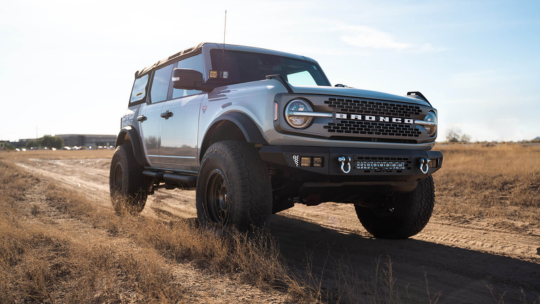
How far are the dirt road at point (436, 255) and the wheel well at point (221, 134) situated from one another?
1.32m

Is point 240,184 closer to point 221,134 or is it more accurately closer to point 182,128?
point 221,134

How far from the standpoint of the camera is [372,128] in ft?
13.1

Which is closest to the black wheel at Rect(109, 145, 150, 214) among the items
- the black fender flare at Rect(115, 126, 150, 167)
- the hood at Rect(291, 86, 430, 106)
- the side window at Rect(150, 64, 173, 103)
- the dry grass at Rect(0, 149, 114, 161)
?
the black fender flare at Rect(115, 126, 150, 167)

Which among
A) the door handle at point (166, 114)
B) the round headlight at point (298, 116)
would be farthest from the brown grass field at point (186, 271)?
the door handle at point (166, 114)

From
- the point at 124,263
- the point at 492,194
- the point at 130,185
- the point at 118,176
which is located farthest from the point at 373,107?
the point at 492,194

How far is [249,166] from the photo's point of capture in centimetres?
389

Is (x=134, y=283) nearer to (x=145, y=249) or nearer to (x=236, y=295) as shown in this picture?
(x=236, y=295)

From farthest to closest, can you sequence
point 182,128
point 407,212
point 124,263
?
1. point 182,128
2. point 407,212
3. point 124,263

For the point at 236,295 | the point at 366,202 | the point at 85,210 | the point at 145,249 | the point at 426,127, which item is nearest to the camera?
the point at 236,295

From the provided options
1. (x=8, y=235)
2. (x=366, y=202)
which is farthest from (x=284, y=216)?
(x=8, y=235)

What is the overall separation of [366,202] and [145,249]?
2561mm

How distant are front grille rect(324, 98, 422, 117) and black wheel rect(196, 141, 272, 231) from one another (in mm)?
894

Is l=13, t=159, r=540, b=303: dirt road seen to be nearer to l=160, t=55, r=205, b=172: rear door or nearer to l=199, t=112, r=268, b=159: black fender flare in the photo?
l=199, t=112, r=268, b=159: black fender flare

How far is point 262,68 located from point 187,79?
44.5 inches
